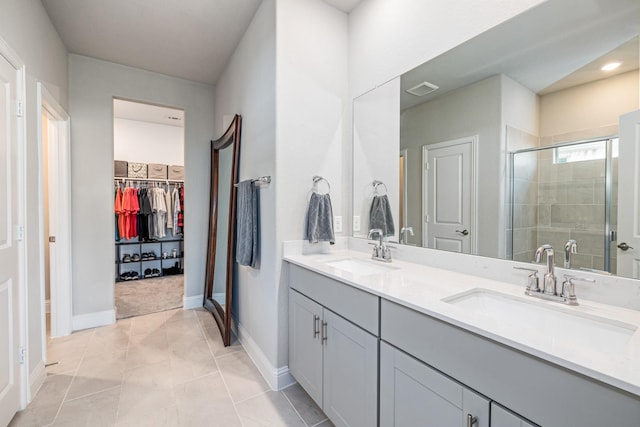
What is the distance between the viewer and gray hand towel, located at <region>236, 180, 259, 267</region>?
2189 millimetres

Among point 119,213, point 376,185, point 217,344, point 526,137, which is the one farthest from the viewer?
point 119,213

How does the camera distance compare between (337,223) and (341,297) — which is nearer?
(341,297)

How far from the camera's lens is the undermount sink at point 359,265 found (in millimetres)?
1798

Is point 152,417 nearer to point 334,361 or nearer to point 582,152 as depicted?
point 334,361

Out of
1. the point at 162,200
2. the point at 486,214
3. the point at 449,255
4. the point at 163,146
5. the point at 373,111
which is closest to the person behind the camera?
the point at 486,214

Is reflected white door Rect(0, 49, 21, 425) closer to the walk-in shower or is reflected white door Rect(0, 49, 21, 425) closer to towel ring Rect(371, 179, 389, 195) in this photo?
towel ring Rect(371, 179, 389, 195)

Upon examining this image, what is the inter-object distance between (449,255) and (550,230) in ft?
1.56

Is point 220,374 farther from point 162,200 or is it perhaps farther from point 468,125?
point 162,200

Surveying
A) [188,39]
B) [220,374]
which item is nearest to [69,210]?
[188,39]

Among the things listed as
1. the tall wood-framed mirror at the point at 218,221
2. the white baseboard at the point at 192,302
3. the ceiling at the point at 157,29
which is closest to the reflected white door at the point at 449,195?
the ceiling at the point at 157,29

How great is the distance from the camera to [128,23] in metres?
2.38

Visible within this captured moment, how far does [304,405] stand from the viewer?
1.79 m

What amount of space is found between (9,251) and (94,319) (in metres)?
1.72

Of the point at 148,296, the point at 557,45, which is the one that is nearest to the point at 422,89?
the point at 557,45
